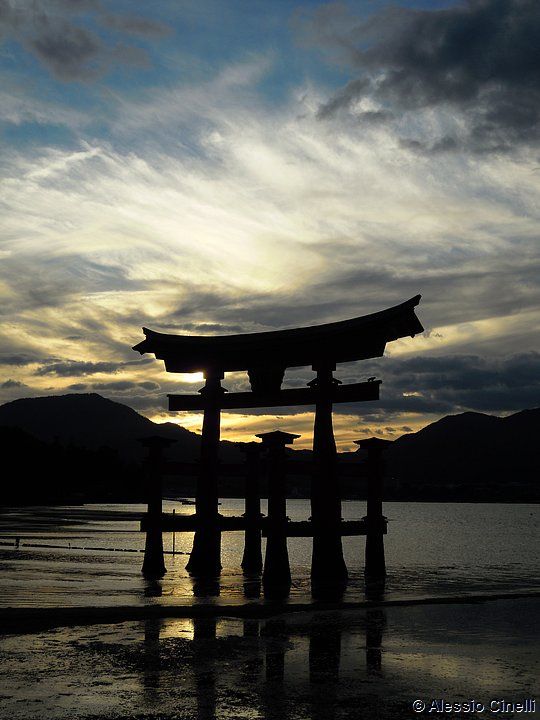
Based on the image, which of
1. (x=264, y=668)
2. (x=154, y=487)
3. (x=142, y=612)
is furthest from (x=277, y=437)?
(x=264, y=668)

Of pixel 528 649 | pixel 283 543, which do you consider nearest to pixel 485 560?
pixel 283 543

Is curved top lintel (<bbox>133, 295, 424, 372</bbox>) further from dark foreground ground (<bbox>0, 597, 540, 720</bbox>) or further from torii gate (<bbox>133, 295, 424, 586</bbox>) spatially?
dark foreground ground (<bbox>0, 597, 540, 720</bbox>)

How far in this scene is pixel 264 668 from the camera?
9.01m

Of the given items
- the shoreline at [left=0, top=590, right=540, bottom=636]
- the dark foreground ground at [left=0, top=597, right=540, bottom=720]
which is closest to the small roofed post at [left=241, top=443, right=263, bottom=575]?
the shoreline at [left=0, top=590, right=540, bottom=636]

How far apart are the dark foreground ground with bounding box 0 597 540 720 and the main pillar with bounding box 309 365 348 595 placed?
5285 mm

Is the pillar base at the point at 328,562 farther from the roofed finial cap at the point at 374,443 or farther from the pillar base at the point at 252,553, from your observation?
the pillar base at the point at 252,553

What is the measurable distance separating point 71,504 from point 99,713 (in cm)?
11465

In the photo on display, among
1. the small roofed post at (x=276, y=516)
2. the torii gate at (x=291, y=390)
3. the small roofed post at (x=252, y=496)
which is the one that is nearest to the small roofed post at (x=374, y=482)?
the torii gate at (x=291, y=390)

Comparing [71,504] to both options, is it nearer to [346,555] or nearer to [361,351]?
[346,555]

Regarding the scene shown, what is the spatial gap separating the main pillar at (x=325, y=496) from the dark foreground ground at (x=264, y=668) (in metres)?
5.28

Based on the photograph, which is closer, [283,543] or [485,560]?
[283,543]

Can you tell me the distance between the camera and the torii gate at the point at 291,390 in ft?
59.7

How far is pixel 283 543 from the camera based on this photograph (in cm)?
1881

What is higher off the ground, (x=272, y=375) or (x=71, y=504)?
(x=272, y=375)
